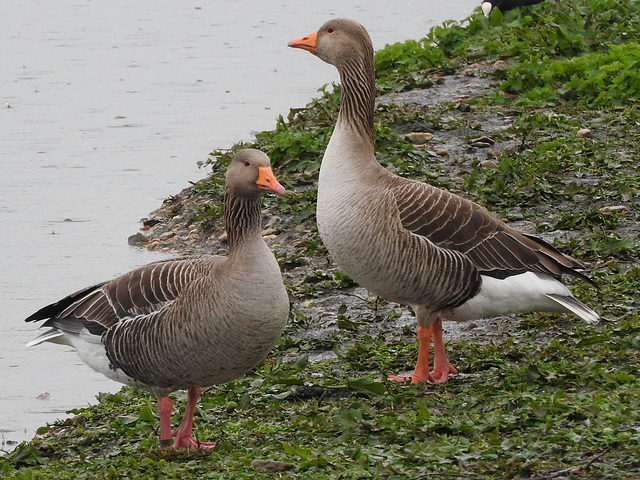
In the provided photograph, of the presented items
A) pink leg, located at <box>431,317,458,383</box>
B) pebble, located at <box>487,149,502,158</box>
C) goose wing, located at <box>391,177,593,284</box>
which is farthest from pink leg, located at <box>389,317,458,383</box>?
pebble, located at <box>487,149,502,158</box>

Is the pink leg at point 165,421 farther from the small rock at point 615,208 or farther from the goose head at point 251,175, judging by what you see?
the small rock at point 615,208

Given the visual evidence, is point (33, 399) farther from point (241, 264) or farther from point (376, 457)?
point (376, 457)

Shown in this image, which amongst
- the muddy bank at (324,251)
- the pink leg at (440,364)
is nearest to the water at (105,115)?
the muddy bank at (324,251)

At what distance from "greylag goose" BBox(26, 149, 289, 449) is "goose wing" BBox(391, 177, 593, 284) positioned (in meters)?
1.08

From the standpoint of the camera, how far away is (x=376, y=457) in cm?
471

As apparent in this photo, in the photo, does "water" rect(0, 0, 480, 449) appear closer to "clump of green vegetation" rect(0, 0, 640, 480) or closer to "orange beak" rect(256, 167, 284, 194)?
"clump of green vegetation" rect(0, 0, 640, 480)

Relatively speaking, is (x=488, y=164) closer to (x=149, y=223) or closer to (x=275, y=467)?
(x=149, y=223)

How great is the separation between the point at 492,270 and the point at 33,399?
10.4 ft

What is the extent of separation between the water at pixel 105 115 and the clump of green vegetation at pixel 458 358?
2.25 feet

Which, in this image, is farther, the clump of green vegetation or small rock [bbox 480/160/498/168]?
small rock [bbox 480/160/498/168]

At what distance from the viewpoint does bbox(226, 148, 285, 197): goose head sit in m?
5.48

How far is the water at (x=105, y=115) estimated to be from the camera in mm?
7812

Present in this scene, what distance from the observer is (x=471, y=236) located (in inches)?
248

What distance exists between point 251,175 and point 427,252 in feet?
4.20
